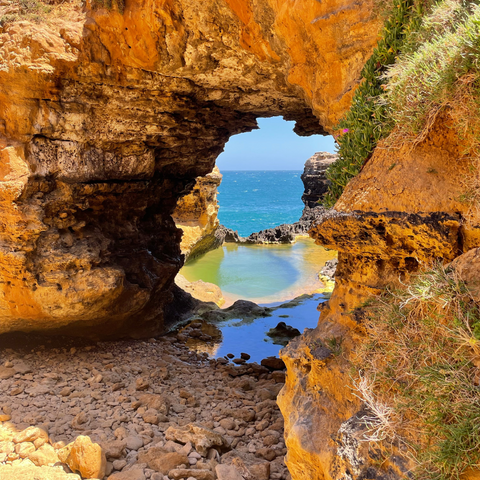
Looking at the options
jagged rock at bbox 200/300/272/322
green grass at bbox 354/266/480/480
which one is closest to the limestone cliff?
jagged rock at bbox 200/300/272/322

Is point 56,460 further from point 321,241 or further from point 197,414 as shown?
point 321,241

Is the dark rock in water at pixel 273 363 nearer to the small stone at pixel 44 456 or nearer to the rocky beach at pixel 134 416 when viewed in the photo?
the rocky beach at pixel 134 416

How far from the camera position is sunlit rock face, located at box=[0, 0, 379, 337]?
5.01 meters

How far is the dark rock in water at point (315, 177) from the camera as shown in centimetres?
3195

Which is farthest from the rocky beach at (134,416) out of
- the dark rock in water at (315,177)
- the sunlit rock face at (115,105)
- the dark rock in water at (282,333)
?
the dark rock in water at (315,177)

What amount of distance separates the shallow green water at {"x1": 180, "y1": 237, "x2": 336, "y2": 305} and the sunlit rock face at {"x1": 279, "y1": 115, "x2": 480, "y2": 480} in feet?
37.1

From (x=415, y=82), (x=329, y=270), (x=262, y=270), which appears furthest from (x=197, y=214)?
(x=415, y=82)

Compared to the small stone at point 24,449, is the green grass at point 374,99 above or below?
above

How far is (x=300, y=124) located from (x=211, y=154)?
2574mm

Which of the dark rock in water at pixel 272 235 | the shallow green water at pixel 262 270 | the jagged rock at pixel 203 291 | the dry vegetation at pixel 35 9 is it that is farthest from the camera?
the dark rock in water at pixel 272 235

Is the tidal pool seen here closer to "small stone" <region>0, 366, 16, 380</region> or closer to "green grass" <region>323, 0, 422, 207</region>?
"small stone" <region>0, 366, 16, 380</region>

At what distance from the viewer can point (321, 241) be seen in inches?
169

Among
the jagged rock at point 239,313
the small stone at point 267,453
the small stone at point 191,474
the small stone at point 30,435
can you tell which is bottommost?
the jagged rock at point 239,313

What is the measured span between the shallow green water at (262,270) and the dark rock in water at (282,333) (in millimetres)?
4263
